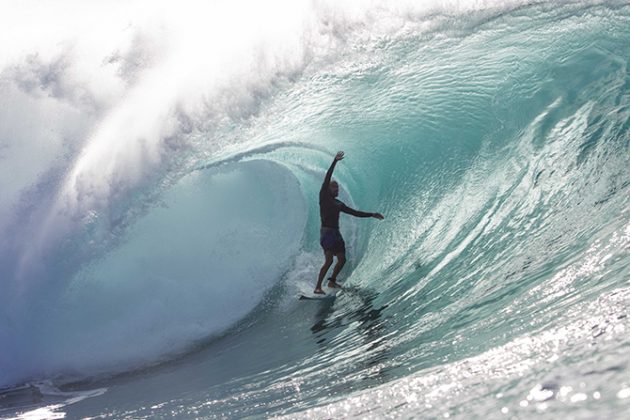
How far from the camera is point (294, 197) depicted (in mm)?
10711

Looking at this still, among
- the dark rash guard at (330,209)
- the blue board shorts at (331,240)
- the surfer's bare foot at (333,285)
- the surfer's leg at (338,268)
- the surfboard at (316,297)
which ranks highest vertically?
the dark rash guard at (330,209)

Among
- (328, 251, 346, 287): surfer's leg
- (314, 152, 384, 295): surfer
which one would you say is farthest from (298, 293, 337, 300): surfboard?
(328, 251, 346, 287): surfer's leg

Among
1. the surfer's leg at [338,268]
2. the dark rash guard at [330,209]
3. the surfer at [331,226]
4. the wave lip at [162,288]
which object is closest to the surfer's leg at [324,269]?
the surfer at [331,226]

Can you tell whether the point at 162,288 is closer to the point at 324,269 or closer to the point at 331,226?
the point at 324,269

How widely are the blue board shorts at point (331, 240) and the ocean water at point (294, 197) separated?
0.51 m

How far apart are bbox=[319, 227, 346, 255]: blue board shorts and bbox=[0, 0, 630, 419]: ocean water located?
1.66ft

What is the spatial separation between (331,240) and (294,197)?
6.79 feet

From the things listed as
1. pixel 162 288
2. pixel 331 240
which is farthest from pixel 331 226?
pixel 162 288

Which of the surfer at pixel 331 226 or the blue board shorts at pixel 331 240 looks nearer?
the surfer at pixel 331 226

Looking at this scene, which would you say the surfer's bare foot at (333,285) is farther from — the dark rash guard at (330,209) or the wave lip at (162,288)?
the wave lip at (162,288)

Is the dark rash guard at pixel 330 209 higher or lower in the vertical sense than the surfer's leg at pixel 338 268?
higher

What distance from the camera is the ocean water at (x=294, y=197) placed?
6.38m

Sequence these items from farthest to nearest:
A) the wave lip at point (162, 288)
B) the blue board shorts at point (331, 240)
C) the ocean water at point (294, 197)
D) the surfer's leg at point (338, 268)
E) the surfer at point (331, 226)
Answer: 1. the wave lip at point (162, 288)
2. the surfer's leg at point (338, 268)
3. the blue board shorts at point (331, 240)
4. the surfer at point (331, 226)
5. the ocean water at point (294, 197)

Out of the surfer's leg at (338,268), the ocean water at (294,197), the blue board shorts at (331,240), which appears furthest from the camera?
the surfer's leg at (338,268)
